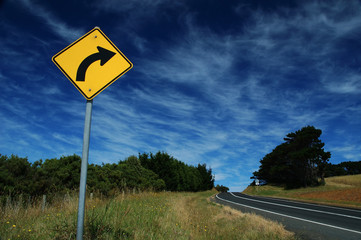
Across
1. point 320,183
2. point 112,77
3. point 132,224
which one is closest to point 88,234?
point 132,224

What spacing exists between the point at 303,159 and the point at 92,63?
40.6m

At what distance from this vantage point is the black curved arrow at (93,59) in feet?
11.6

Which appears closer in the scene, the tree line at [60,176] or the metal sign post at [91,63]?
the metal sign post at [91,63]

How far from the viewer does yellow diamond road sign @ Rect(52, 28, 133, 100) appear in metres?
3.52

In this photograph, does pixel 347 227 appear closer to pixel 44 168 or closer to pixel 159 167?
pixel 44 168

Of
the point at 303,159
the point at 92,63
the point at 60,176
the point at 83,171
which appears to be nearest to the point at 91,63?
the point at 92,63

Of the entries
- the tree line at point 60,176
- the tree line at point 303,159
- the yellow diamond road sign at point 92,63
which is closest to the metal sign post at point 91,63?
the yellow diamond road sign at point 92,63

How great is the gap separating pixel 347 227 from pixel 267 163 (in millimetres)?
46653

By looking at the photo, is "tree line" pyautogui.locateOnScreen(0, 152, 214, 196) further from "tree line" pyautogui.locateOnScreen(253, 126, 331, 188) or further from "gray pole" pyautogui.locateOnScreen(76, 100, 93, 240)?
"tree line" pyautogui.locateOnScreen(253, 126, 331, 188)

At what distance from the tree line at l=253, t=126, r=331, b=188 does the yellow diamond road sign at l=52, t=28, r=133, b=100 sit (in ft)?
125

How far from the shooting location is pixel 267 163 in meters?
52.8

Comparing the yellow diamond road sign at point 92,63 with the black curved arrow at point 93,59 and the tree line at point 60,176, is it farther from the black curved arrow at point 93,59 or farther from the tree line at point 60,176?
the tree line at point 60,176

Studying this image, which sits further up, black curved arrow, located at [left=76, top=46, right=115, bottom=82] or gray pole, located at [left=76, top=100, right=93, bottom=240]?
black curved arrow, located at [left=76, top=46, right=115, bottom=82]

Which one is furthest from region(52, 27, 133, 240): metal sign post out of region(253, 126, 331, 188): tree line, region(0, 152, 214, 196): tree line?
region(253, 126, 331, 188): tree line
